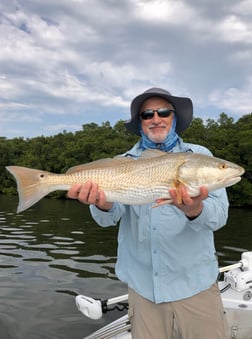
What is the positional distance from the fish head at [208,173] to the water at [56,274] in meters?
5.21

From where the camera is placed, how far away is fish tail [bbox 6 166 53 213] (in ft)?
10.9

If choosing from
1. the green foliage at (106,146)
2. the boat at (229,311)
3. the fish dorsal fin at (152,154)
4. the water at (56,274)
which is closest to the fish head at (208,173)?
the fish dorsal fin at (152,154)

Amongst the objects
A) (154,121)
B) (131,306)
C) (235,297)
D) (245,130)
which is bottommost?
(235,297)

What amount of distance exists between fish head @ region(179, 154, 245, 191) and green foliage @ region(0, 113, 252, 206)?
38969mm

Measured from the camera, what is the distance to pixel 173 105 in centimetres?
382

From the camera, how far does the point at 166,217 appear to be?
130 inches

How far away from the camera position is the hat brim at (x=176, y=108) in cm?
374

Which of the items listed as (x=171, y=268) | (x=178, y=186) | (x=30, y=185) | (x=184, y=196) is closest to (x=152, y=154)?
(x=178, y=186)

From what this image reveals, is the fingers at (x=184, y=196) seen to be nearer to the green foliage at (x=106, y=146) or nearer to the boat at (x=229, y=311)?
the boat at (x=229, y=311)

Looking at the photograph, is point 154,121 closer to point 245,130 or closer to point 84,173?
point 84,173

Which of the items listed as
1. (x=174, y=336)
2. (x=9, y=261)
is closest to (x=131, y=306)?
(x=174, y=336)

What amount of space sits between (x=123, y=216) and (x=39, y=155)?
80.6m

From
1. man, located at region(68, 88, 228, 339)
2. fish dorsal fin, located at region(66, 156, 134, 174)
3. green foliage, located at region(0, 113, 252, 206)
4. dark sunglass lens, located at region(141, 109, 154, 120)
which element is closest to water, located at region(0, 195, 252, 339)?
man, located at region(68, 88, 228, 339)

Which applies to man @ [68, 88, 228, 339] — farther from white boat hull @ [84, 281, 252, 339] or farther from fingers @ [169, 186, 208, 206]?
white boat hull @ [84, 281, 252, 339]
